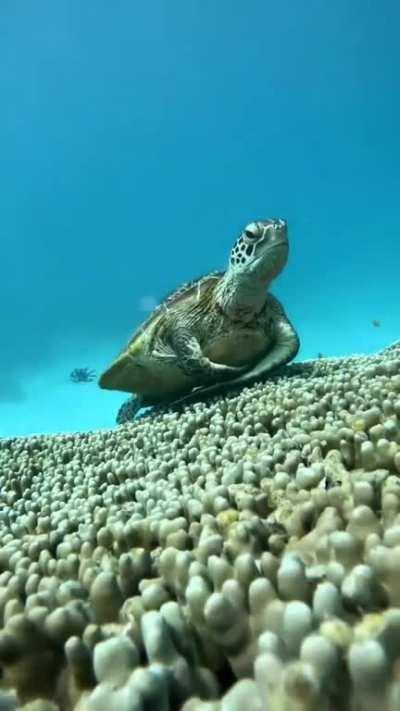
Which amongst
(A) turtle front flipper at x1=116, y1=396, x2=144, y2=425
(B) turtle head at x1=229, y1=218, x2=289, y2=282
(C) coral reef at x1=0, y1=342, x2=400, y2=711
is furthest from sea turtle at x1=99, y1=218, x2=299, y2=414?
(C) coral reef at x1=0, y1=342, x2=400, y2=711

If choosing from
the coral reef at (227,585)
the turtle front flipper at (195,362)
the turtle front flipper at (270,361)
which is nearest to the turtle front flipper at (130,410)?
the turtle front flipper at (270,361)

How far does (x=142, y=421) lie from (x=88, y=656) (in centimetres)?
470

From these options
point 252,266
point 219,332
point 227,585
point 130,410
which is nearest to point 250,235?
point 252,266

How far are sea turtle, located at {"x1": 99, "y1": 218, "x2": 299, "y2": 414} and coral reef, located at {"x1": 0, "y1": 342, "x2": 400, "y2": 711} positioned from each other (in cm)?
274

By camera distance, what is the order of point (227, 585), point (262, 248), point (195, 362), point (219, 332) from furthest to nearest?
point (219, 332) < point (195, 362) < point (262, 248) < point (227, 585)

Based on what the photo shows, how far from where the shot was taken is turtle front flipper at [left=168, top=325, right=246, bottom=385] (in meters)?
6.18

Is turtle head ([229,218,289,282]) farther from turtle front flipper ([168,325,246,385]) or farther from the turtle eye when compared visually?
turtle front flipper ([168,325,246,385])

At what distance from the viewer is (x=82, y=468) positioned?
490 centimetres

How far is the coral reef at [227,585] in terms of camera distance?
1.20 m

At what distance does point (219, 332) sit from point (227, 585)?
4975mm

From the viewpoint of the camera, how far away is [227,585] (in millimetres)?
1594

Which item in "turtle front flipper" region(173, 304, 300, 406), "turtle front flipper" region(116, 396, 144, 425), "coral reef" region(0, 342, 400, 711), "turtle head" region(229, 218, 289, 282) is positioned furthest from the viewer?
"turtle front flipper" region(116, 396, 144, 425)

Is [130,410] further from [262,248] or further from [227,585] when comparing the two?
[227,585]

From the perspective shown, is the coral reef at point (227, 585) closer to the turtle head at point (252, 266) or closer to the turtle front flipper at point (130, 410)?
the turtle head at point (252, 266)
